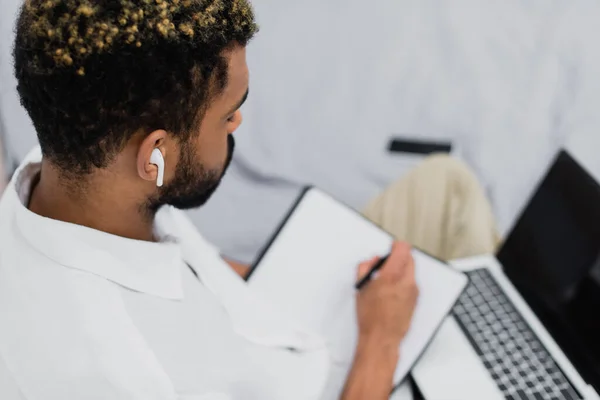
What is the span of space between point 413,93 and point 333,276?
63cm

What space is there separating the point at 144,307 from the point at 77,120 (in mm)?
203

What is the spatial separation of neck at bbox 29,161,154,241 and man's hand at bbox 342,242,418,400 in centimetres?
35

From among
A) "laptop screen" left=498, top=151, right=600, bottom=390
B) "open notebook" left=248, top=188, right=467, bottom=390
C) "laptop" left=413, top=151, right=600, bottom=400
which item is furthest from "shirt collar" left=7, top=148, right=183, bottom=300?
"laptop screen" left=498, top=151, right=600, bottom=390

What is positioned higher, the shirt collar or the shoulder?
the shirt collar

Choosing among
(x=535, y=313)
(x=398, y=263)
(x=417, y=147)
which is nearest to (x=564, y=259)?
(x=535, y=313)

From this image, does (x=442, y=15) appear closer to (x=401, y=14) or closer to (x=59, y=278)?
(x=401, y=14)

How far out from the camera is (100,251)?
0.62 metres

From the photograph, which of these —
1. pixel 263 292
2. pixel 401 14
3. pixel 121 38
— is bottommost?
pixel 263 292

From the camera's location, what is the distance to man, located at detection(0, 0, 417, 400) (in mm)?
526

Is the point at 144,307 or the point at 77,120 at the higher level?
the point at 77,120

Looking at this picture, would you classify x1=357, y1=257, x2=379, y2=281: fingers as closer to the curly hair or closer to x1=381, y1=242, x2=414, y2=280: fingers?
x1=381, y1=242, x2=414, y2=280: fingers

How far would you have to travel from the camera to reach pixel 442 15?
1.45 metres

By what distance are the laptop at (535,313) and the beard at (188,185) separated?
40 cm

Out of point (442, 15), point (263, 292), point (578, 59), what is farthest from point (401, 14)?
point (263, 292)
